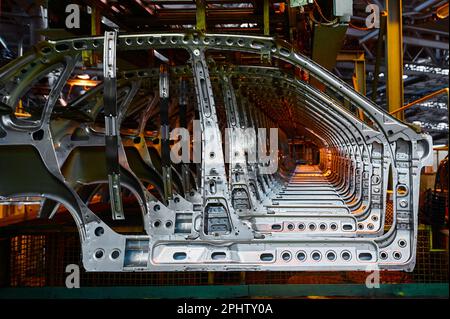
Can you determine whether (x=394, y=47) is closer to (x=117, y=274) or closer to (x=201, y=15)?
(x=201, y=15)

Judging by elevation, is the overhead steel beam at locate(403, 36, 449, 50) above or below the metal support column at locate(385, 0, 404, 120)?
above

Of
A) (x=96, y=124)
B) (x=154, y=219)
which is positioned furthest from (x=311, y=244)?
(x=96, y=124)

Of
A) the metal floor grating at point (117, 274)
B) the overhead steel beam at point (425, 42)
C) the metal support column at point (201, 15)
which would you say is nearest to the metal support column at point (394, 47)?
the metal floor grating at point (117, 274)

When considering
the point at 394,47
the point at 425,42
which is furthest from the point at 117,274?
the point at 425,42

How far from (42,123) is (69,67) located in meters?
0.51

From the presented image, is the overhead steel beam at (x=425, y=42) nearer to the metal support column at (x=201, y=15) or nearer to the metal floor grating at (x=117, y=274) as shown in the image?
the metal floor grating at (x=117, y=274)

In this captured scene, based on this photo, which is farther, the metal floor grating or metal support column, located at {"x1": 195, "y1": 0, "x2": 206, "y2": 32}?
the metal floor grating

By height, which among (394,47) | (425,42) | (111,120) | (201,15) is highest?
(425,42)

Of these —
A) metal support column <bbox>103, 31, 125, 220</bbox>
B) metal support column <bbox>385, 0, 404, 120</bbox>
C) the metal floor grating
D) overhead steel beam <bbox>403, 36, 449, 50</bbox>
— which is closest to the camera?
metal support column <bbox>103, 31, 125, 220</bbox>

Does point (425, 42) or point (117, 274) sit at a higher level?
point (425, 42)

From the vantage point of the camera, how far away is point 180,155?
516 centimetres

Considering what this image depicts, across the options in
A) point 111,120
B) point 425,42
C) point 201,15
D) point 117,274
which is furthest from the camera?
point 425,42

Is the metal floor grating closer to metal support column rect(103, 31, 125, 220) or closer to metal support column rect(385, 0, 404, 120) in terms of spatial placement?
metal support column rect(103, 31, 125, 220)

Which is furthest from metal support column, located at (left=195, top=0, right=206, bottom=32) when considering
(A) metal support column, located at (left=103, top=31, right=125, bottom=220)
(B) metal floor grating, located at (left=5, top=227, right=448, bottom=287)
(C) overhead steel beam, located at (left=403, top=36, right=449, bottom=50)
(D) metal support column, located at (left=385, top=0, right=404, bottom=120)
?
(C) overhead steel beam, located at (left=403, top=36, right=449, bottom=50)
